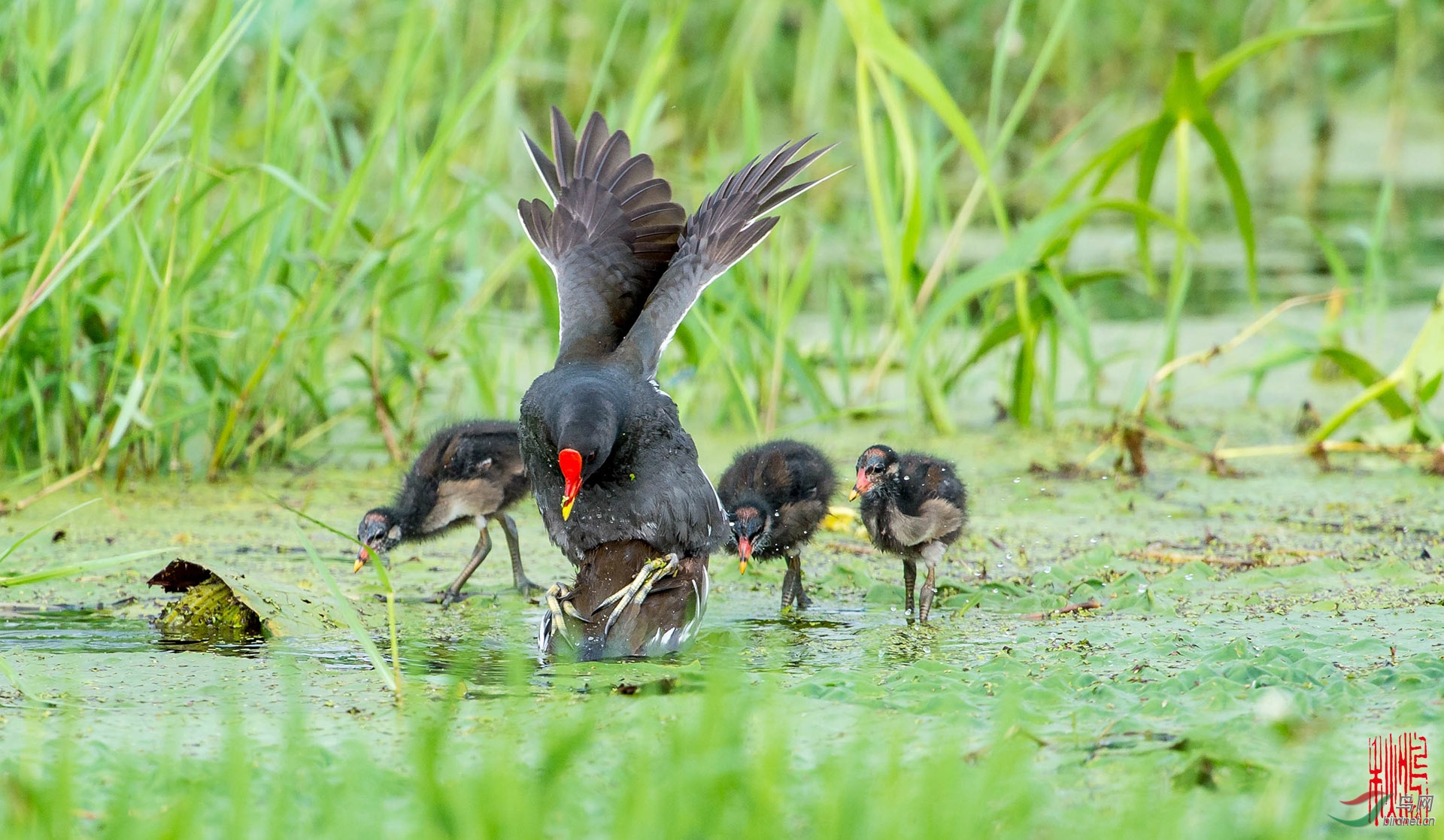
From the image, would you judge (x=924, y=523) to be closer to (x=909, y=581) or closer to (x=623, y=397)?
(x=909, y=581)

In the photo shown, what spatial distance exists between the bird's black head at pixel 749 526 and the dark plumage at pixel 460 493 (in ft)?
2.34

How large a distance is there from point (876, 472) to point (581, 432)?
0.98m

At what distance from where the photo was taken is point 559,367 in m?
4.45

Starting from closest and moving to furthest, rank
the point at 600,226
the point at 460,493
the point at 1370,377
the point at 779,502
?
the point at 779,502 → the point at 460,493 → the point at 600,226 → the point at 1370,377

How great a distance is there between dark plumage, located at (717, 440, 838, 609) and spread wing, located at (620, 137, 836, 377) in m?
0.44

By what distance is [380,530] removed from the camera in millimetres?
4688

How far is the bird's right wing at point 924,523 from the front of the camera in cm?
439

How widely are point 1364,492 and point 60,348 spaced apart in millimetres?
4290

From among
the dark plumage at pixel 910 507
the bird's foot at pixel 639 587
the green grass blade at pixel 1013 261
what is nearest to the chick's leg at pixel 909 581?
the dark plumage at pixel 910 507

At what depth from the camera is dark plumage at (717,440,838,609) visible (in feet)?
14.6

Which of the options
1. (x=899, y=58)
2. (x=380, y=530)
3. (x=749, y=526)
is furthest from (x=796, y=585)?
(x=899, y=58)

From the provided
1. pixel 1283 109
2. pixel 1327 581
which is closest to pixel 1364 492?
pixel 1327 581

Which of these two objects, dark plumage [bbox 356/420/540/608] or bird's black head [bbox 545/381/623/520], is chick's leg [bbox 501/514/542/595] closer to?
dark plumage [bbox 356/420/540/608]

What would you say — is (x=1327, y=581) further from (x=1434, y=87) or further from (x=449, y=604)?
(x=1434, y=87)
